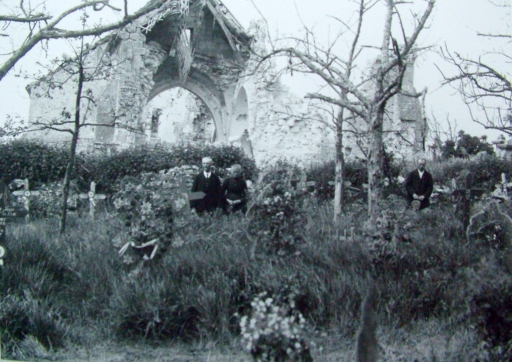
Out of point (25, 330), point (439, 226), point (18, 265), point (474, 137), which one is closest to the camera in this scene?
point (25, 330)

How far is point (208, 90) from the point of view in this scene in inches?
722

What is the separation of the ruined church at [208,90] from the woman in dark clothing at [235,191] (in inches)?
208

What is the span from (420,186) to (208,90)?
33.8 ft

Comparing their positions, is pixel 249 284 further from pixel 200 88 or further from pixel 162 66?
pixel 200 88

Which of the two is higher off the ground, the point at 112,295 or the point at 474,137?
the point at 474,137

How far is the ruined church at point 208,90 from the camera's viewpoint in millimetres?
15133

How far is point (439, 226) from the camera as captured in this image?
7.62 meters

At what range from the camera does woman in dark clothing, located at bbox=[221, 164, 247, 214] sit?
9094 millimetres

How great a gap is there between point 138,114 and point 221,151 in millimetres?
3746

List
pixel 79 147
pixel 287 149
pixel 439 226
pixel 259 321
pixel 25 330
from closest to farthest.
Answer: pixel 259 321
pixel 25 330
pixel 439 226
pixel 79 147
pixel 287 149

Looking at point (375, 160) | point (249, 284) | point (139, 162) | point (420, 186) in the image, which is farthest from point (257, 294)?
point (139, 162)

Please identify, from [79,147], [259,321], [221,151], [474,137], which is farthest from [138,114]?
[474,137]

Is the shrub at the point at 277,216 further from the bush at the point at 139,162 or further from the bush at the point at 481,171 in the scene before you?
the bush at the point at 481,171

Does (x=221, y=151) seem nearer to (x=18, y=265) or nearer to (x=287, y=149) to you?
(x=287, y=149)
